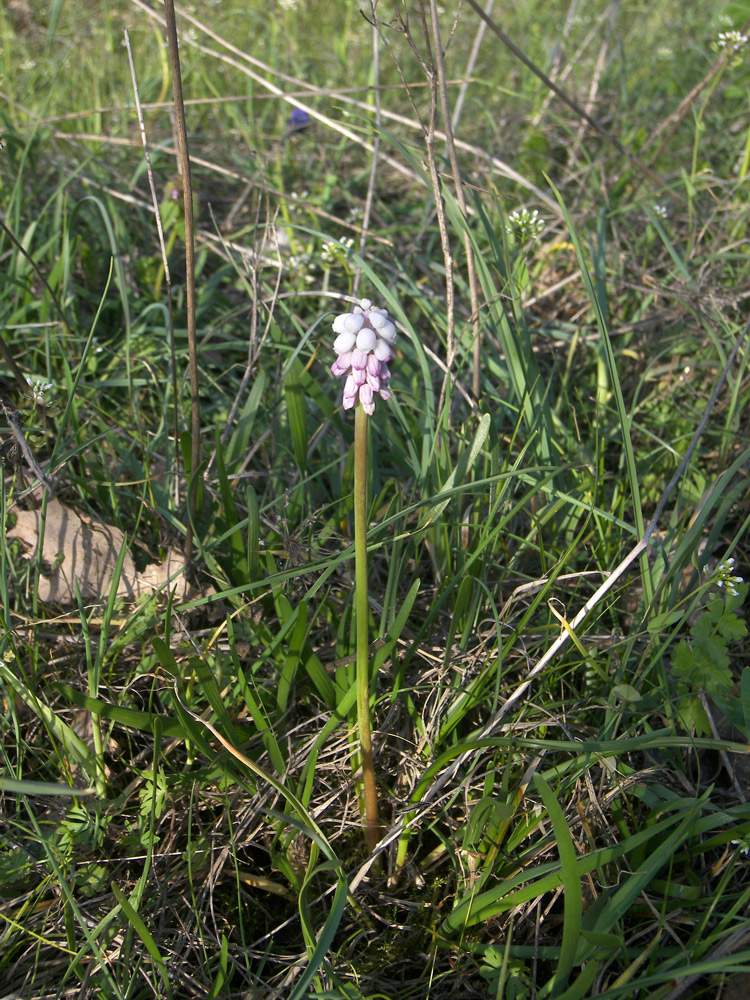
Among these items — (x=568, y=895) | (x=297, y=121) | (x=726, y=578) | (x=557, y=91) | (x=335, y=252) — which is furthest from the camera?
(x=297, y=121)

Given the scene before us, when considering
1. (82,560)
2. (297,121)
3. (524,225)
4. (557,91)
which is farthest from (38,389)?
(297,121)

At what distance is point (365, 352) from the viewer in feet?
3.65

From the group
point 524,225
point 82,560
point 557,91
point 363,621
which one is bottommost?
point 82,560

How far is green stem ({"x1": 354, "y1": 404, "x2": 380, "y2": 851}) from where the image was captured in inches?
44.2

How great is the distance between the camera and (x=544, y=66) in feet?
14.2

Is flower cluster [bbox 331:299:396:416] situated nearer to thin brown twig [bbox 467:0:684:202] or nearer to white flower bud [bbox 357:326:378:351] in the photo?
white flower bud [bbox 357:326:378:351]

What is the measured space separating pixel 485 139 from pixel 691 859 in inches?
→ 138

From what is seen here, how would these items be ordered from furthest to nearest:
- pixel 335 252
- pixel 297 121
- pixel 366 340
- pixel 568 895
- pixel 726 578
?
pixel 297 121 → pixel 335 252 → pixel 726 578 → pixel 568 895 → pixel 366 340

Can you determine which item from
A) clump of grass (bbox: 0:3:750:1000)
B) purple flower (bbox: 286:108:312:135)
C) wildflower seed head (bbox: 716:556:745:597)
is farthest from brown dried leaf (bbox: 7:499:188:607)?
purple flower (bbox: 286:108:312:135)

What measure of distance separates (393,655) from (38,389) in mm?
1155

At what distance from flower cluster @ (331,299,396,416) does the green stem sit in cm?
3

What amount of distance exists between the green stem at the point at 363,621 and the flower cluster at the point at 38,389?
93 centimetres

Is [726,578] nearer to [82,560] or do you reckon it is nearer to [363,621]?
[363,621]

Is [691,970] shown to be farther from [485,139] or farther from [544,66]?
[544,66]
